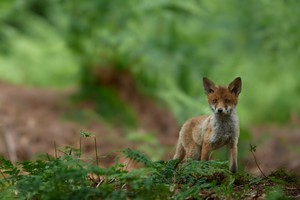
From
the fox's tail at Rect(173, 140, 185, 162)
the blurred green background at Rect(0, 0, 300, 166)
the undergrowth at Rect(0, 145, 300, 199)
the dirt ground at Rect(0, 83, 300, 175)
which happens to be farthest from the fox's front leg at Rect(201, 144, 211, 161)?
the dirt ground at Rect(0, 83, 300, 175)

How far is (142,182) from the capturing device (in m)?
4.04

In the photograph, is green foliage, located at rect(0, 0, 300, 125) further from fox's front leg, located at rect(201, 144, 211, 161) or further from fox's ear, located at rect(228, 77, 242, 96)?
fox's ear, located at rect(228, 77, 242, 96)

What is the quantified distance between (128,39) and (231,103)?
6764mm

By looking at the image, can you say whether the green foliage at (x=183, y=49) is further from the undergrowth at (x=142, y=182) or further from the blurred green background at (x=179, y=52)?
the undergrowth at (x=142, y=182)

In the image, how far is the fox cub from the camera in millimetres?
4727

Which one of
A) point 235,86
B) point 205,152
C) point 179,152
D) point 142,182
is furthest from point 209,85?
point 142,182

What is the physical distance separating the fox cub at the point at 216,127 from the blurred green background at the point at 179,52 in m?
3.41

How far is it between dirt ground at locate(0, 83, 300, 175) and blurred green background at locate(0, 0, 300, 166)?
40 centimetres

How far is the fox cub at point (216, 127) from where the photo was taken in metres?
4.73

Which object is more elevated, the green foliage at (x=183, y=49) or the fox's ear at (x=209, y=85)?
the green foliage at (x=183, y=49)

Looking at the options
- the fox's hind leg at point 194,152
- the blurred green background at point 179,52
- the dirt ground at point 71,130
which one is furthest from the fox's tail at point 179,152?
the dirt ground at point 71,130

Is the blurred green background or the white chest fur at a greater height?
the blurred green background

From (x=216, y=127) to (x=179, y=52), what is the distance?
6.76 metres

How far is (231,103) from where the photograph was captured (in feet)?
15.6
